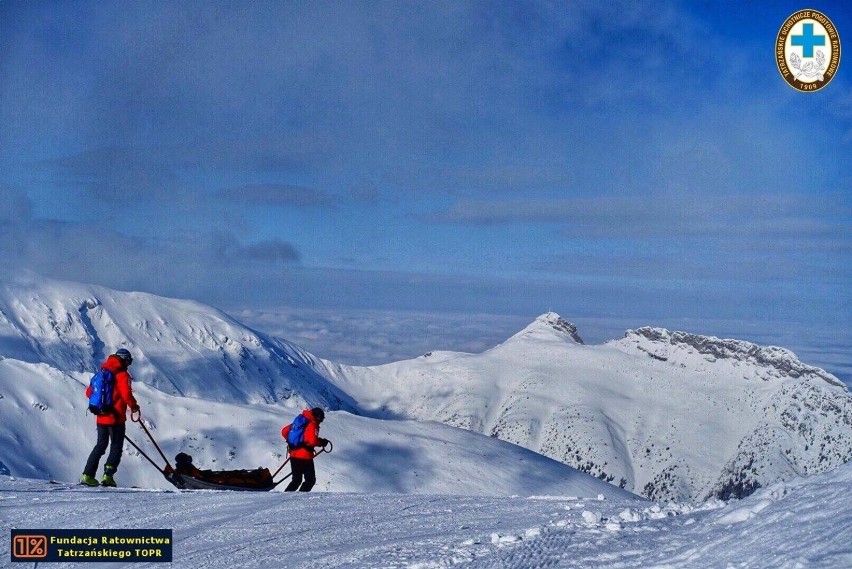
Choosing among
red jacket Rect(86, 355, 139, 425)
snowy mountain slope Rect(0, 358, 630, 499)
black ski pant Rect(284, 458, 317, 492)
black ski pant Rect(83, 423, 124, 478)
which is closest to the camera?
red jacket Rect(86, 355, 139, 425)

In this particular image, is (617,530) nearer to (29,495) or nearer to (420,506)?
(420,506)

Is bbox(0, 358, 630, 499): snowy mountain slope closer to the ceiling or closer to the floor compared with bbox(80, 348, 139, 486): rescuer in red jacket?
closer to the floor

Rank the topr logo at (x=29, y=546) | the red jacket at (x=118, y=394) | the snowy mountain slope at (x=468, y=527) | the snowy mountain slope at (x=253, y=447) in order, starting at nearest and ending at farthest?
the snowy mountain slope at (x=468, y=527), the topr logo at (x=29, y=546), the red jacket at (x=118, y=394), the snowy mountain slope at (x=253, y=447)

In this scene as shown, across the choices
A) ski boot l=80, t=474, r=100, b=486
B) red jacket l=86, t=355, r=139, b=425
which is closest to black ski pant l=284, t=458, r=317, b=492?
red jacket l=86, t=355, r=139, b=425

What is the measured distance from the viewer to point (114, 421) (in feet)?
51.3

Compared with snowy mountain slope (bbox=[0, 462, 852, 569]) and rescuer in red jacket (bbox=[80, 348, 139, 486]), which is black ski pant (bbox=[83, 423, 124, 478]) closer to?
rescuer in red jacket (bbox=[80, 348, 139, 486])

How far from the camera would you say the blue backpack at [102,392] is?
50.3 feet

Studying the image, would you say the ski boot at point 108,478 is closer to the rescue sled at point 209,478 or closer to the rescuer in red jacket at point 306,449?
the rescue sled at point 209,478

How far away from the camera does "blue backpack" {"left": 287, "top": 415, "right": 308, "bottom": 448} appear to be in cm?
1770

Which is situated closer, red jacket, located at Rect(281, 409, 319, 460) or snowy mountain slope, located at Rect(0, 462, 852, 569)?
snowy mountain slope, located at Rect(0, 462, 852, 569)

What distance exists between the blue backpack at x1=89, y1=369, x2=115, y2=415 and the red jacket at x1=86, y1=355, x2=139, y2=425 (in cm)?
8

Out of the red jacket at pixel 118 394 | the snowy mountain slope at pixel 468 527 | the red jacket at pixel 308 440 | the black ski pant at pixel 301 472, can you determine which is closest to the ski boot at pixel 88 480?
the red jacket at pixel 118 394

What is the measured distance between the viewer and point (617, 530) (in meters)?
9.76

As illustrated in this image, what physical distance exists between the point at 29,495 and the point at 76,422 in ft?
278
